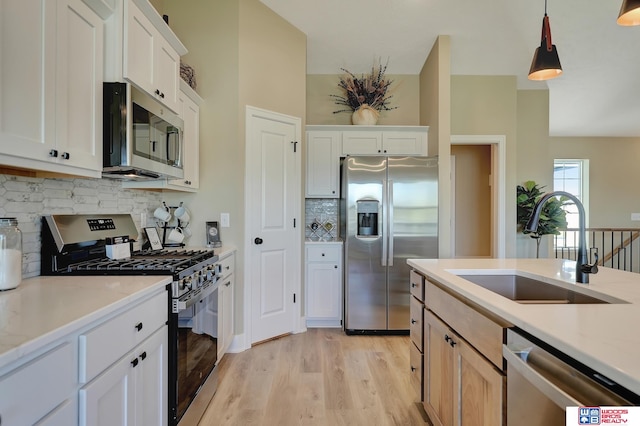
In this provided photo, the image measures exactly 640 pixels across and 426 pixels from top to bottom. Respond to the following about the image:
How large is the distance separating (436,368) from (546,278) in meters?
0.73

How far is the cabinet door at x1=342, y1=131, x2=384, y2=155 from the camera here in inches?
151

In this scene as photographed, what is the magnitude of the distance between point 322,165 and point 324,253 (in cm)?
108

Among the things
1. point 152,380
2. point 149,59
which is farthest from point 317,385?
point 149,59

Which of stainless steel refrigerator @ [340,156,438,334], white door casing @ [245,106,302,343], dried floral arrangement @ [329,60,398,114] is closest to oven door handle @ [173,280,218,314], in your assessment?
white door casing @ [245,106,302,343]

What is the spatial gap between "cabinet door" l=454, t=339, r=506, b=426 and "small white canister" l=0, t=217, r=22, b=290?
188 cm

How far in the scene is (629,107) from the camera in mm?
4977

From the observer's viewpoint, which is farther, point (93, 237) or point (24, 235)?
point (93, 237)

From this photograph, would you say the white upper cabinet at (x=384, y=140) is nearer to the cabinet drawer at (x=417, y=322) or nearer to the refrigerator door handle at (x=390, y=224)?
the refrigerator door handle at (x=390, y=224)

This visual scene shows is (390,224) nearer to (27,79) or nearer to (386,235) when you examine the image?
(386,235)

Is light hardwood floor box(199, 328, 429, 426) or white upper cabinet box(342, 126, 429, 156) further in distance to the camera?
white upper cabinet box(342, 126, 429, 156)

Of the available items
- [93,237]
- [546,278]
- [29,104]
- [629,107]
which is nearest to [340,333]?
[546,278]

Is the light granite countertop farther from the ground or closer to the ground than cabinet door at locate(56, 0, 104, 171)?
closer to the ground

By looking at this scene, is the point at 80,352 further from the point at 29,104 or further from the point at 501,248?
the point at 501,248

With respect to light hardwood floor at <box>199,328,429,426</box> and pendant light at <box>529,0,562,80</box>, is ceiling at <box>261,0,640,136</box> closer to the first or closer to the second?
pendant light at <box>529,0,562,80</box>
